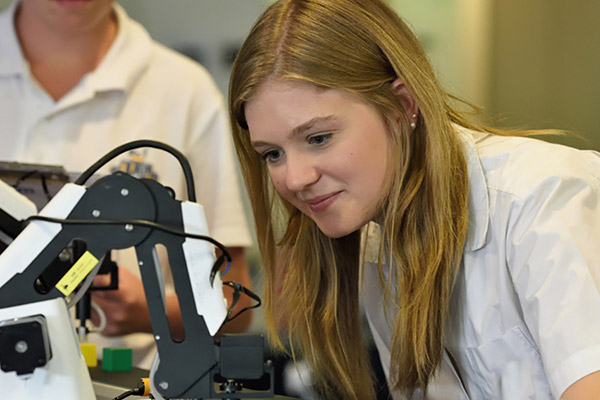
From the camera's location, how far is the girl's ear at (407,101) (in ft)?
A: 3.57

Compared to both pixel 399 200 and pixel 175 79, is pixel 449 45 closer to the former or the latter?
pixel 175 79

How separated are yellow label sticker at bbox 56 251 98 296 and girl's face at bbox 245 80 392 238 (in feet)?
0.99

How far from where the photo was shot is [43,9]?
186 centimetres

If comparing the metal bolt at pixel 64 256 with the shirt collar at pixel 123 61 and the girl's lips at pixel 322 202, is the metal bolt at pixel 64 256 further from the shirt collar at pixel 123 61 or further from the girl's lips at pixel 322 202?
the shirt collar at pixel 123 61

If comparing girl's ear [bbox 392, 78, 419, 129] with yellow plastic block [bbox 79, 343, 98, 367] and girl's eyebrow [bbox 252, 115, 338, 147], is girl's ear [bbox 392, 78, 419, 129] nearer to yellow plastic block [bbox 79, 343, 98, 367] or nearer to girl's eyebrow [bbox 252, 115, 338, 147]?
girl's eyebrow [bbox 252, 115, 338, 147]

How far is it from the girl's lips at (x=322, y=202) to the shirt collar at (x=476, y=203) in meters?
0.21

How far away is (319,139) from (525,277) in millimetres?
344

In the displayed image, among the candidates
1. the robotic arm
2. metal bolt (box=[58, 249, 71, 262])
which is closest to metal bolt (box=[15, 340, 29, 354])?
the robotic arm

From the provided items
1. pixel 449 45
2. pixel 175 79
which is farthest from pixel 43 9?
pixel 449 45

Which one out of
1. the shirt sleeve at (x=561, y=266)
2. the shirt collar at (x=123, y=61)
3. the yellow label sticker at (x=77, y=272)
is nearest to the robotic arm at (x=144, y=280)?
the yellow label sticker at (x=77, y=272)

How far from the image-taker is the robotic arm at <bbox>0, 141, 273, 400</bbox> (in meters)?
0.86

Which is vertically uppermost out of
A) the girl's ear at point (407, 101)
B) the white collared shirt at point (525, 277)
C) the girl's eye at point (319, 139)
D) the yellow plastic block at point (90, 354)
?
the girl's ear at point (407, 101)

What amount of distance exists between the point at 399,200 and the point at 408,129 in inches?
4.3

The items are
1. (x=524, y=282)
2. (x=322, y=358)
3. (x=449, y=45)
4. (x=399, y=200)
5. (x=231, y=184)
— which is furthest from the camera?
(x=449, y=45)
